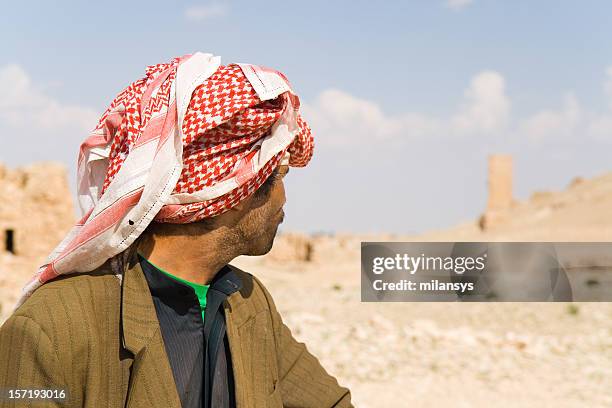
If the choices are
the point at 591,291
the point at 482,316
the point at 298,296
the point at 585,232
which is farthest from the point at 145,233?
the point at 585,232

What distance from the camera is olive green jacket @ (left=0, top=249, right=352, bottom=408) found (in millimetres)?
1489

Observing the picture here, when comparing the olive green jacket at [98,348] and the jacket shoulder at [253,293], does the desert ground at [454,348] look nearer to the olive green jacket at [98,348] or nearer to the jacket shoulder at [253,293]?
the jacket shoulder at [253,293]

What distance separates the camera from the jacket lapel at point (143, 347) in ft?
5.23

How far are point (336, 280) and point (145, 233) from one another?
19.1 m

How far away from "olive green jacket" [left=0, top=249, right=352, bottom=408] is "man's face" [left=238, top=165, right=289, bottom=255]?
8.3 inches

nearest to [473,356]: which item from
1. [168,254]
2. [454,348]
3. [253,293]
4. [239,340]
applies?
[454,348]

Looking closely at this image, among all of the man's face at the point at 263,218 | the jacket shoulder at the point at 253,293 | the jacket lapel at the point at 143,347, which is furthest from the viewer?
the jacket shoulder at the point at 253,293

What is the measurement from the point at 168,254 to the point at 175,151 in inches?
10.7

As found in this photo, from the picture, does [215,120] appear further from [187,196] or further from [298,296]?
[298,296]

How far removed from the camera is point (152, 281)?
67.9 inches

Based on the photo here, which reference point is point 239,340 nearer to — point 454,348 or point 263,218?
point 263,218

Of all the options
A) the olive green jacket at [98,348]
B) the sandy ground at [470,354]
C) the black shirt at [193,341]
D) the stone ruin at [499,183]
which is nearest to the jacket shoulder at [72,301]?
the olive green jacket at [98,348]

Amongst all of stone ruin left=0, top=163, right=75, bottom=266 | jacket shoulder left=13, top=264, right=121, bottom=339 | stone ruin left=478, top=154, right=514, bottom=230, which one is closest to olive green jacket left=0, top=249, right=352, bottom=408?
jacket shoulder left=13, top=264, right=121, bottom=339

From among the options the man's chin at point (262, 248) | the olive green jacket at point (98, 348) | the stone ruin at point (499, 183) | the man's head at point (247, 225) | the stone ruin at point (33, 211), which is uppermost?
the stone ruin at point (499, 183)
